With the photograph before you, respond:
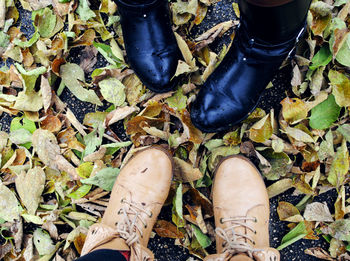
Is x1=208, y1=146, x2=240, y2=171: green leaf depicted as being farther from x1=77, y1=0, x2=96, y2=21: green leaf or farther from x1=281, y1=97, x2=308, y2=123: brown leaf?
x1=77, y1=0, x2=96, y2=21: green leaf

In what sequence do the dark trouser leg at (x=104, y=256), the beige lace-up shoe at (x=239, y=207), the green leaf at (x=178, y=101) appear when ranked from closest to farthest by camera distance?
the dark trouser leg at (x=104, y=256) < the beige lace-up shoe at (x=239, y=207) < the green leaf at (x=178, y=101)

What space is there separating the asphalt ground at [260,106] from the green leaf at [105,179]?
0.15 m

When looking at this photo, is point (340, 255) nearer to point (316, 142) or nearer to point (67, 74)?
point (316, 142)

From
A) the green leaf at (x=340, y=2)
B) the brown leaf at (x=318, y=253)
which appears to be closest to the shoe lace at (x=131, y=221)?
the brown leaf at (x=318, y=253)

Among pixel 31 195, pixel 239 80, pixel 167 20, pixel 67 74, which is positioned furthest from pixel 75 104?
pixel 239 80

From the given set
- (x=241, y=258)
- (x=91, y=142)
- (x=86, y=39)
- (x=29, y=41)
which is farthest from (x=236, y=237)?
(x=29, y=41)

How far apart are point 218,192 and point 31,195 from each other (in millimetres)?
773

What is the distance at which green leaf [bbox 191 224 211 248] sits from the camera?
1.24m

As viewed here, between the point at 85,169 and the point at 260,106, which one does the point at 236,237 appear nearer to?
the point at 260,106

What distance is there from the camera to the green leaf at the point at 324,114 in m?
1.21

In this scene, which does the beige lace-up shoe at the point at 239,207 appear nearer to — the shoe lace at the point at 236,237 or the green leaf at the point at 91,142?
the shoe lace at the point at 236,237

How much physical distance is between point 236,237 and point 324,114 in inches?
23.6

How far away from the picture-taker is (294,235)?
1.25 m

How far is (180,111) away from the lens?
128 centimetres
